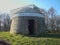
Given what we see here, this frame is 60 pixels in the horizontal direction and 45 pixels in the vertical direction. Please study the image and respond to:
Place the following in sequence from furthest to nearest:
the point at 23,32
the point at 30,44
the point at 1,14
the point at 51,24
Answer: the point at 1,14 → the point at 51,24 → the point at 23,32 → the point at 30,44

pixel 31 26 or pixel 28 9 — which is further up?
pixel 28 9

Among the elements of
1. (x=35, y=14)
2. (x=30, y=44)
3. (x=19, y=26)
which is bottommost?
(x=30, y=44)

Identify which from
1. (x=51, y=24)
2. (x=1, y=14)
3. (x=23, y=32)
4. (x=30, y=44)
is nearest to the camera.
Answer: (x=30, y=44)

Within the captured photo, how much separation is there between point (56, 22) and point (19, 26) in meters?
14.2

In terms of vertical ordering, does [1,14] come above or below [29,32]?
above

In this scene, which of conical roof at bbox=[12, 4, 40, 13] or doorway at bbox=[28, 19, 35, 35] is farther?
doorway at bbox=[28, 19, 35, 35]

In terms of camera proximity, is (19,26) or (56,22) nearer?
(19,26)

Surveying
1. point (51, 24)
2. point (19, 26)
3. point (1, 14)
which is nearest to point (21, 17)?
point (19, 26)

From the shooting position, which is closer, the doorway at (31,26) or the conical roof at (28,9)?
the conical roof at (28,9)

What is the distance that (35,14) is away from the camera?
1570 cm

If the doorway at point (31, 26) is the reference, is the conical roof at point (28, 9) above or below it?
above

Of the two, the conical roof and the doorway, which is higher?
the conical roof

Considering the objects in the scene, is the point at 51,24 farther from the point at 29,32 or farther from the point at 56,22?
the point at 29,32

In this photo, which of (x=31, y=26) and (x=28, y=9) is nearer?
(x=28, y=9)
